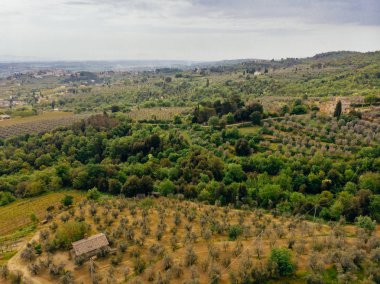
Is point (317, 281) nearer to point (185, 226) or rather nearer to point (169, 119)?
point (185, 226)

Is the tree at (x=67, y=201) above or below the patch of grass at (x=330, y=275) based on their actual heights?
below

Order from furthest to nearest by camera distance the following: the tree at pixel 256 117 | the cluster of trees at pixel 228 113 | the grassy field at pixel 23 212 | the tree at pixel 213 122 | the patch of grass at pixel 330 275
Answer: the cluster of trees at pixel 228 113
the tree at pixel 256 117
the tree at pixel 213 122
the grassy field at pixel 23 212
the patch of grass at pixel 330 275

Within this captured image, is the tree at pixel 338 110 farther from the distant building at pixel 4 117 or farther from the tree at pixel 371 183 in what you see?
the distant building at pixel 4 117

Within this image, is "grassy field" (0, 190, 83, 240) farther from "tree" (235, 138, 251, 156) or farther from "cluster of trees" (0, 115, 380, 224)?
"tree" (235, 138, 251, 156)

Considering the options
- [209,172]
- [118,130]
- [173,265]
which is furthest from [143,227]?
[118,130]

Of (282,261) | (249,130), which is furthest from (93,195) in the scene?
(249,130)

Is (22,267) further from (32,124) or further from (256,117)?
(32,124)

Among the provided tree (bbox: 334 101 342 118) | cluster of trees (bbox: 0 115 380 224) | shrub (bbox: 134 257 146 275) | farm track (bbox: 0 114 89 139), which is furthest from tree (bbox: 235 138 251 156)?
farm track (bbox: 0 114 89 139)

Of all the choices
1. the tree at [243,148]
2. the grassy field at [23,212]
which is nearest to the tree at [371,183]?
the tree at [243,148]
